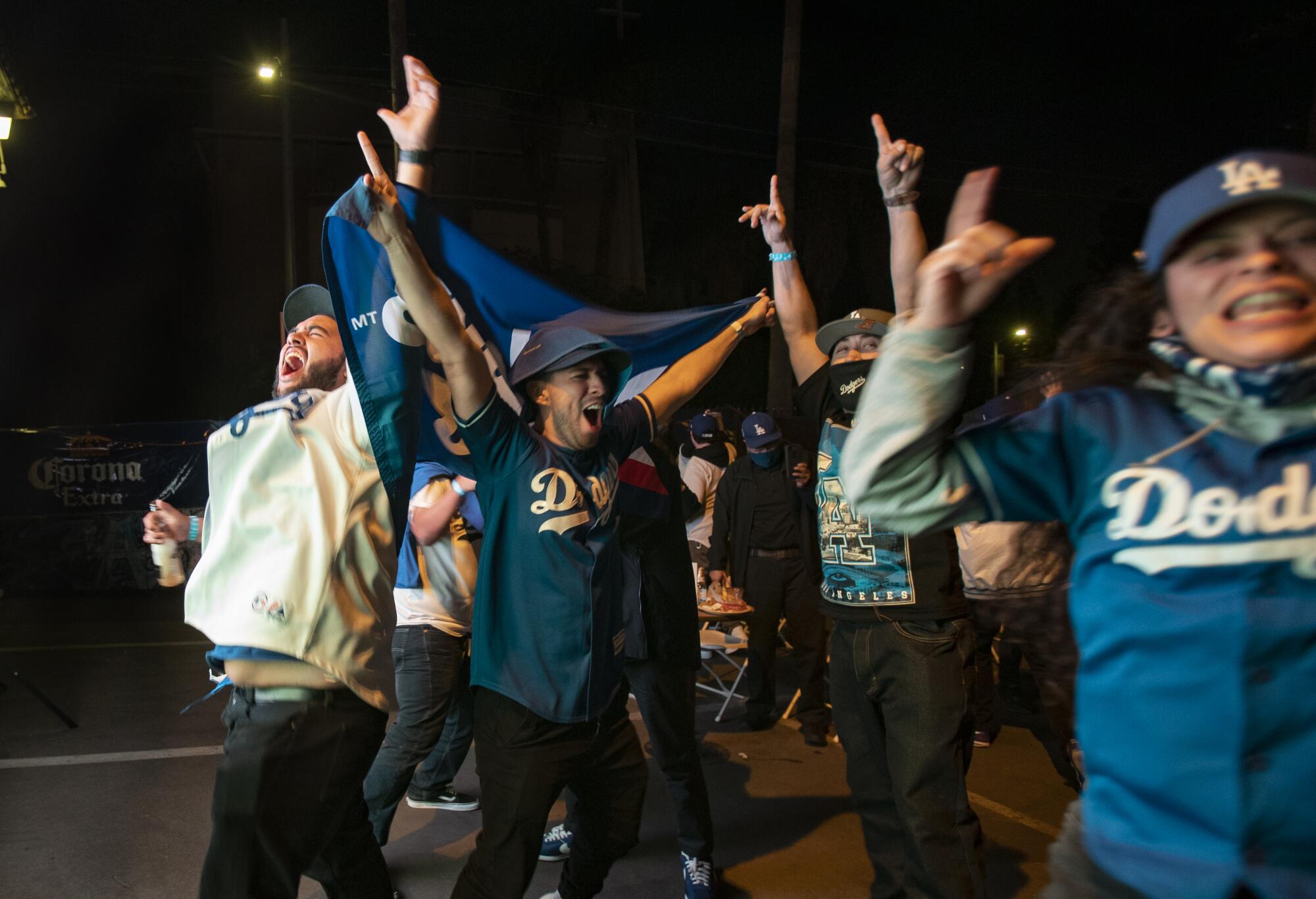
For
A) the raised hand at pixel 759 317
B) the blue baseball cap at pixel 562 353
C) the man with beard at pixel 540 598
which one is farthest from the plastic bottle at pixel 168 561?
the raised hand at pixel 759 317

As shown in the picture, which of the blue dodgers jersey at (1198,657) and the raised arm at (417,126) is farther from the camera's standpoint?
the raised arm at (417,126)

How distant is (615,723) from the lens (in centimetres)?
356

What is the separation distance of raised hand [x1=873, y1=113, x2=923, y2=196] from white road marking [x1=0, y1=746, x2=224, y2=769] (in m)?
5.53

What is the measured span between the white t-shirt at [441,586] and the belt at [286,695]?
6.63 ft

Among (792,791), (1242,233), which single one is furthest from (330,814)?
(792,791)

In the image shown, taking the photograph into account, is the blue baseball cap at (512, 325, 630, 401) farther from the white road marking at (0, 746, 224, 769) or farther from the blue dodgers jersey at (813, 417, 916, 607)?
→ the white road marking at (0, 746, 224, 769)

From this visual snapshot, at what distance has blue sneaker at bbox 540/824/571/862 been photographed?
4.86 meters

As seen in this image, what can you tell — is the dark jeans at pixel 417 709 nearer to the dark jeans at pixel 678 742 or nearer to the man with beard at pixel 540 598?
the dark jeans at pixel 678 742

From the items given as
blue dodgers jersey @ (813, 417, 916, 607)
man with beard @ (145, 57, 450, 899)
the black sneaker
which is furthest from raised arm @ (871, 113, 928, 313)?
the black sneaker

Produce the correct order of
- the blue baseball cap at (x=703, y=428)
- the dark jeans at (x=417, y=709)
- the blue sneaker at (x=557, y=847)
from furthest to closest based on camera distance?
the blue baseball cap at (x=703, y=428), the blue sneaker at (x=557, y=847), the dark jeans at (x=417, y=709)

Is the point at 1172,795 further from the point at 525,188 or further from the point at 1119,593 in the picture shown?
the point at 525,188

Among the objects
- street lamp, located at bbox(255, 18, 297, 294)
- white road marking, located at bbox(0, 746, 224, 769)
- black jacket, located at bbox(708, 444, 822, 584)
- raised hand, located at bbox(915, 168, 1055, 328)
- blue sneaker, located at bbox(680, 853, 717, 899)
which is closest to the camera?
raised hand, located at bbox(915, 168, 1055, 328)

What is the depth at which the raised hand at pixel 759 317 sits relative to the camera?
15.2 feet

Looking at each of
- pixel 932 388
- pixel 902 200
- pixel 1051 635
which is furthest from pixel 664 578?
pixel 932 388
